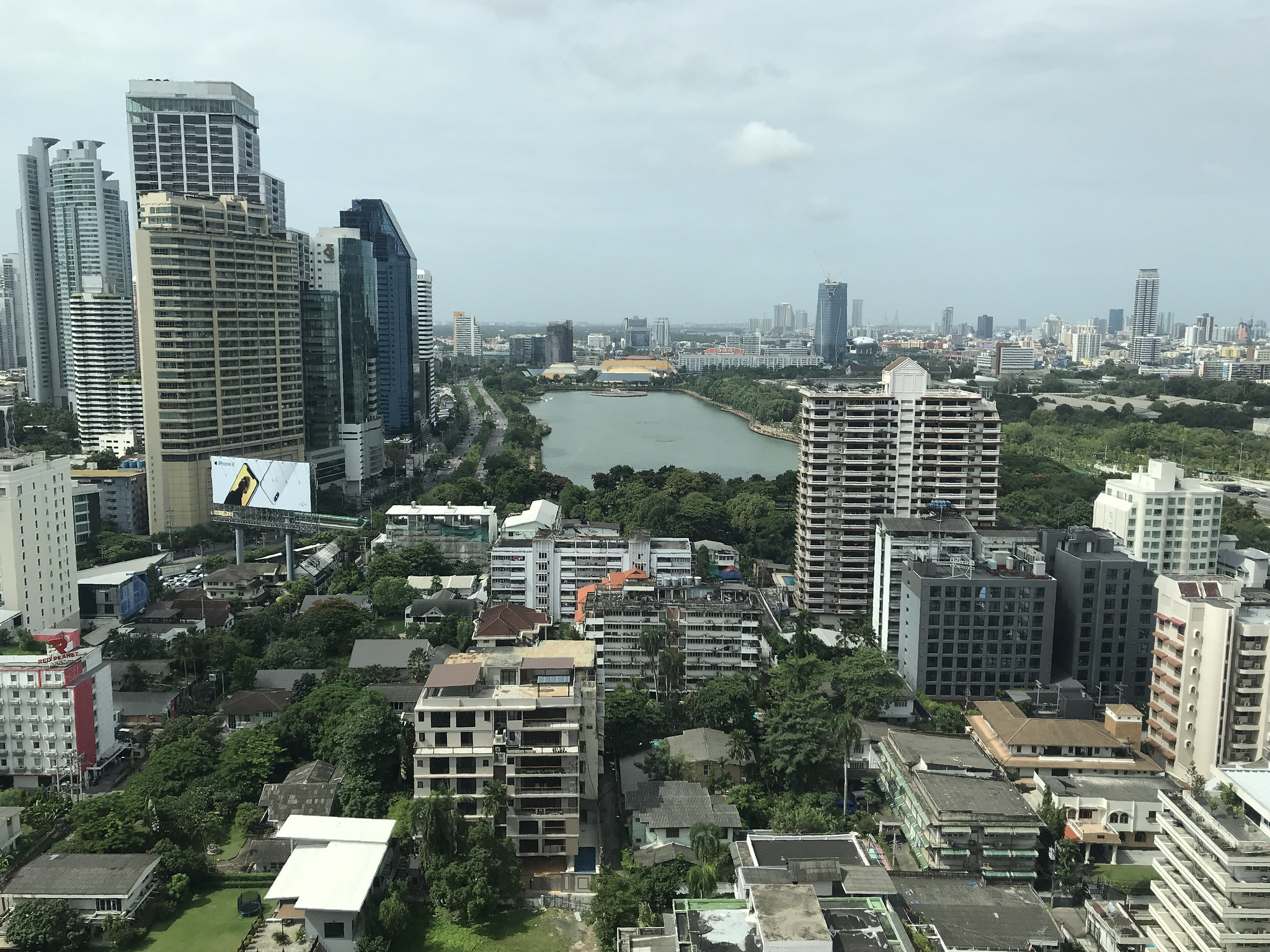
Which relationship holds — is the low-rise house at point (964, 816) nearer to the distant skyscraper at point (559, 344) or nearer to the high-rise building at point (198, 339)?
the high-rise building at point (198, 339)

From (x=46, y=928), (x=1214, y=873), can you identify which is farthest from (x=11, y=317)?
(x=1214, y=873)

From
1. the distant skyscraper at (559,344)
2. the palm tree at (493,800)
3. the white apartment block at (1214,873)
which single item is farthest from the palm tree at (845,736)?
the distant skyscraper at (559,344)

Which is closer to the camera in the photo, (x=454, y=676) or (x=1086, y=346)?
(x=454, y=676)

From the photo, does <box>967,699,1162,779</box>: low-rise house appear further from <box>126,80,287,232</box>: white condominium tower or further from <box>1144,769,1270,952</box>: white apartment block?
<box>126,80,287,232</box>: white condominium tower

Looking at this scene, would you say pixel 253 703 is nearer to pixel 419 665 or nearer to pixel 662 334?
pixel 419 665

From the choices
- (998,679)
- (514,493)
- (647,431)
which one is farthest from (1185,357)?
(998,679)
